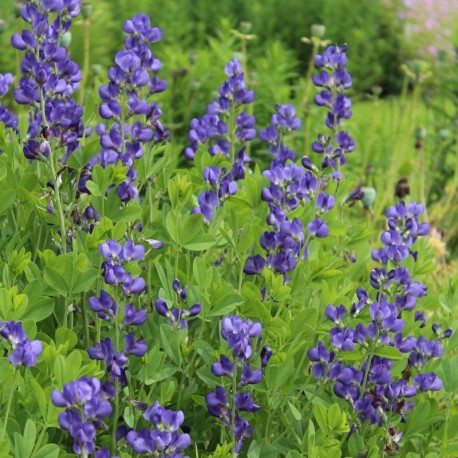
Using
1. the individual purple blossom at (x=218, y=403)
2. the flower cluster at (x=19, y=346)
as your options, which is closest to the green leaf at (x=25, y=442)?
the flower cluster at (x=19, y=346)

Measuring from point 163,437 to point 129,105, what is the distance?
875 mm

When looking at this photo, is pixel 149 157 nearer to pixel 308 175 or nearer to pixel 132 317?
pixel 308 175

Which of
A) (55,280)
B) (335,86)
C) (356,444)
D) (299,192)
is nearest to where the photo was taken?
(55,280)

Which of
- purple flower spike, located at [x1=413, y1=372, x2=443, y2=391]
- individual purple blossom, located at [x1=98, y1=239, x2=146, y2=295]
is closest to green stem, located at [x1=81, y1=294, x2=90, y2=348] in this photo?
individual purple blossom, located at [x1=98, y1=239, x2=146, y2=295]

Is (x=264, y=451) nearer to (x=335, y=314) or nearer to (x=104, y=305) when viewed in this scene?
(x=335, y=314)

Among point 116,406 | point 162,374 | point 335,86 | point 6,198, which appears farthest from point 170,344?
point 335,86

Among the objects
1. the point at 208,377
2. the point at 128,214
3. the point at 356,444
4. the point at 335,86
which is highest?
the point at 335,86

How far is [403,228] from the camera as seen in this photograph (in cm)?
215

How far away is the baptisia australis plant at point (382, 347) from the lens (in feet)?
6.06

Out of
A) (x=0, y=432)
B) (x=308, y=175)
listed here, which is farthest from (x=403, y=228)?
(x=0, y=432)

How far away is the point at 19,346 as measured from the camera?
4.93 ft

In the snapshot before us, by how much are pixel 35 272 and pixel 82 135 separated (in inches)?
15.0

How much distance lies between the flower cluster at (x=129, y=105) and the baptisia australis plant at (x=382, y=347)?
1.75 feet

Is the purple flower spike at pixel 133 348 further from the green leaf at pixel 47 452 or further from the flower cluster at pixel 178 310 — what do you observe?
the green leaf at pixel 47 452
